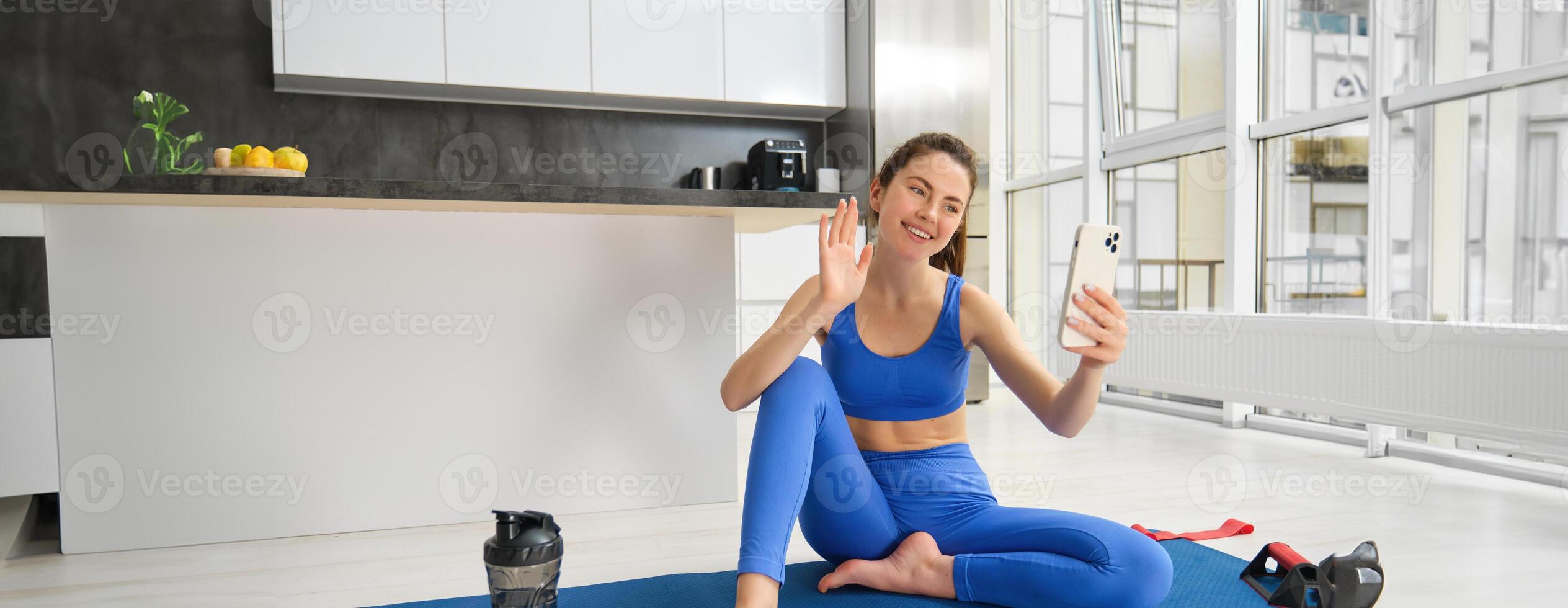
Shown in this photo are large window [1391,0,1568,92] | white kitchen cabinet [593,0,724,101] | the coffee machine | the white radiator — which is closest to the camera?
the white radiator

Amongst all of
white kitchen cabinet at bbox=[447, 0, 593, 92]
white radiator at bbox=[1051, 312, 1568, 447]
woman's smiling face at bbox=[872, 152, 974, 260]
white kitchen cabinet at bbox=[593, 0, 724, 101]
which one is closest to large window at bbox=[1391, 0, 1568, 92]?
white radiator at bbox=[1051, 312, 1568, 447]

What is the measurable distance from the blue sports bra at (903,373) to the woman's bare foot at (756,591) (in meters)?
0.41

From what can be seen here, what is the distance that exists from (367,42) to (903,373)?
11.1 feet

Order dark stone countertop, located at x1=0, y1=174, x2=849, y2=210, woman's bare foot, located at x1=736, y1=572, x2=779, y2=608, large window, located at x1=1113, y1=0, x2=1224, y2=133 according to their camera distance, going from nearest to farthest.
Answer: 1. woman's bare foot, located at x1=736, y1=572, x2=779, y2=608
2. dark stone countertop, located at x1=0, y1=174, x2=849, y2=210
3. large window, located at x1=1113, y1=0, x2=1224, y2=133

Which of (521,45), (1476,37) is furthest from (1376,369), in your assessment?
(521,45)

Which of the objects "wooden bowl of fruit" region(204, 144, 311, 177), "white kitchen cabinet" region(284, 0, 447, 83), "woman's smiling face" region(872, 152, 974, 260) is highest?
"white kitchen cabinet" region(284, 0, 447, 83)

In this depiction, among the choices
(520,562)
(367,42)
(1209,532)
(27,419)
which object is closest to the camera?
(520,562)

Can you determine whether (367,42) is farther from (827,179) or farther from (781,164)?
(827,179)

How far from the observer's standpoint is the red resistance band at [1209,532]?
206cm

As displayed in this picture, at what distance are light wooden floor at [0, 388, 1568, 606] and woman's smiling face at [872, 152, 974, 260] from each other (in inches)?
32.4

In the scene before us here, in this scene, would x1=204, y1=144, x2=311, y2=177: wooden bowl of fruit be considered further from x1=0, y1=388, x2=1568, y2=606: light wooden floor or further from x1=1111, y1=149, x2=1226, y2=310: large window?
x1=1111, y1=149, x2=1226, y2=310: large window

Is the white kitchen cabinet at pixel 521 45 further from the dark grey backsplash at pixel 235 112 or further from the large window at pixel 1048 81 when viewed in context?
the large window at pixel 1048 81

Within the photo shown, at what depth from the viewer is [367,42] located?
3.98 m

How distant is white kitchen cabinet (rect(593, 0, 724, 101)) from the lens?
430cm
